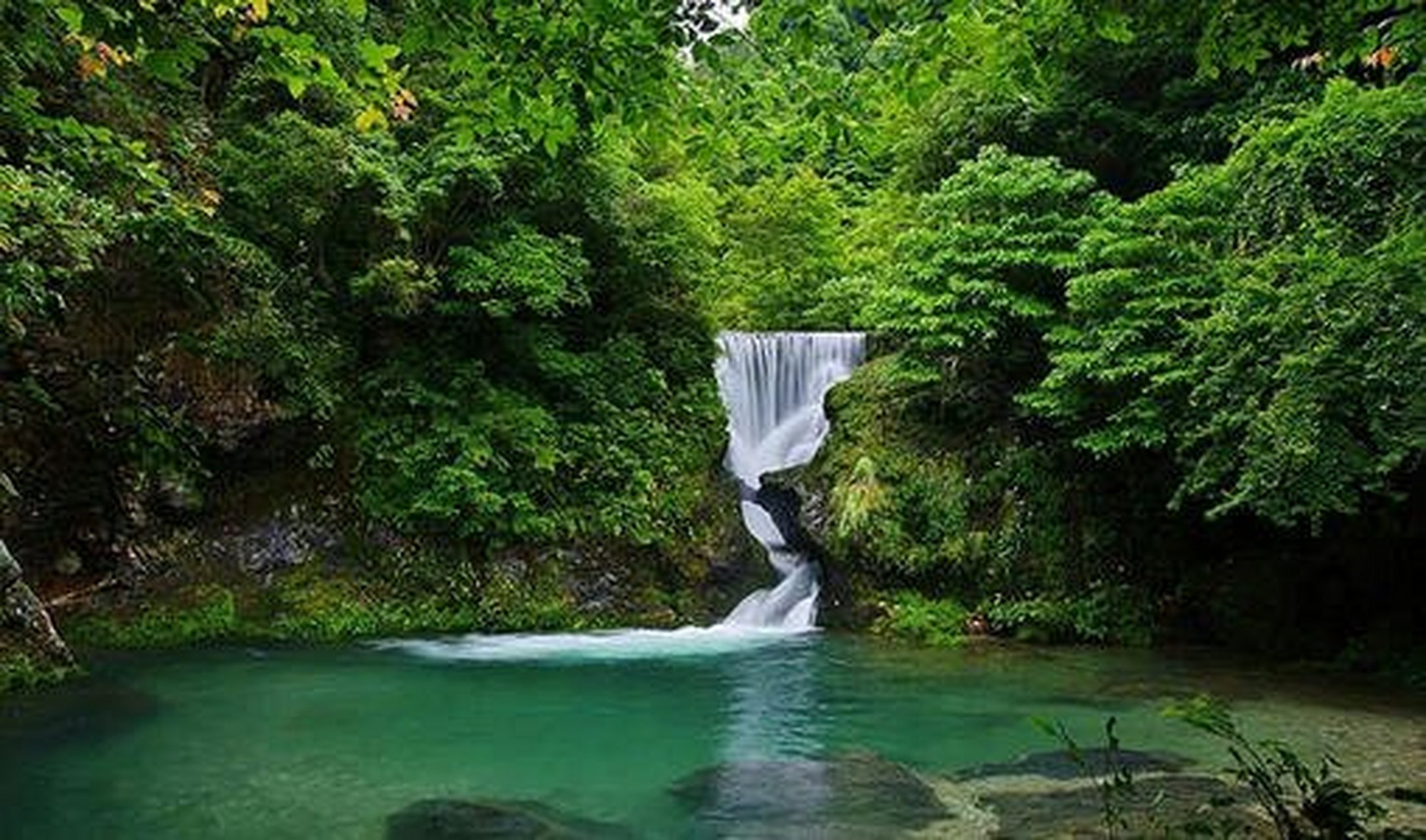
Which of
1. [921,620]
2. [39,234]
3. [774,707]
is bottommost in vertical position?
[774,707]

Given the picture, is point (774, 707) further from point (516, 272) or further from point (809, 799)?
point (516, 272)

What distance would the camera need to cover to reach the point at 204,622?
42.1 feet

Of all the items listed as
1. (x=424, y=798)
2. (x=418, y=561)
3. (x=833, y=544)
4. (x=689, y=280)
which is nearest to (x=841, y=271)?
(x=689, y=280)

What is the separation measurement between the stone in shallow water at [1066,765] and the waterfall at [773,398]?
335 inches

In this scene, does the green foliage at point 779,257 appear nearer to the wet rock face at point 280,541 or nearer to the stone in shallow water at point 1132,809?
the wet rock face at point 280,541

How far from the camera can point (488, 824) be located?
616 cm

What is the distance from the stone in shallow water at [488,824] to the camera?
5.97 metres

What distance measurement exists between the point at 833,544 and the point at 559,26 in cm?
1184

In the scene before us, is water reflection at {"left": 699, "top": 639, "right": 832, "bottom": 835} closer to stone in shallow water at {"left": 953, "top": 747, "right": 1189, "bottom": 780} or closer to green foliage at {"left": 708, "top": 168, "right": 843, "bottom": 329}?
stone in shallow water at {"left": 953, "top": 747, "right": 1189, "bottom": 780}

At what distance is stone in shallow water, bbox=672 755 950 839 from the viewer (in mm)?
6094

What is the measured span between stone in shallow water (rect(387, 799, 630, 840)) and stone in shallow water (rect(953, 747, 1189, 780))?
2.53 metres

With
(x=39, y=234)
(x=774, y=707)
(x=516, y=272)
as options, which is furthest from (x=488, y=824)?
(x=516, y=272)

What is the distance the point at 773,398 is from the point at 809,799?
38.6 feet

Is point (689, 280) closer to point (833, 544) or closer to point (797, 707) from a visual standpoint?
point (833, 544)
